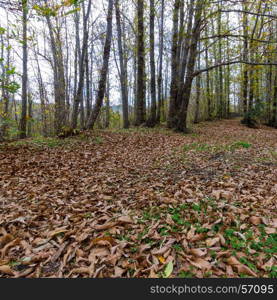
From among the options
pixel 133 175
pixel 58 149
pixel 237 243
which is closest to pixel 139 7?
pixel 58 149

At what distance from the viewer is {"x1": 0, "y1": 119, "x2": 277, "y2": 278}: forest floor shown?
6.19ft

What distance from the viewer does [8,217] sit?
9.09ft

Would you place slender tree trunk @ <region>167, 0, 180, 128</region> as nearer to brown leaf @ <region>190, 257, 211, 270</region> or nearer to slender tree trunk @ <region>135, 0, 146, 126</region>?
slender tree trunk @ <region>135, 0, 146, 126</region>

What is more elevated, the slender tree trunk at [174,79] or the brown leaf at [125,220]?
the slender tree trunk at [174,79]

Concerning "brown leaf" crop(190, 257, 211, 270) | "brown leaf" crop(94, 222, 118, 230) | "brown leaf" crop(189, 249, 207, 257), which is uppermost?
"brown leaf" crop(94, 222, 118, 230)

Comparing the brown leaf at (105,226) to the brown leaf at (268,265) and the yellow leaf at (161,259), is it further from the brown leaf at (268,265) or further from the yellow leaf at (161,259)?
the brown leaf at (268,265)

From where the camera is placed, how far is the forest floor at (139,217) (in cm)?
189

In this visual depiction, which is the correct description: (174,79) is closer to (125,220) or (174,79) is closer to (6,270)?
(125,220)

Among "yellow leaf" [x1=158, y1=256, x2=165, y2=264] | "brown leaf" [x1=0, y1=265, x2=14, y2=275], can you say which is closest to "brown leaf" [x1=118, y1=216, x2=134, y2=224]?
"yellow leaf" [x1=158, y1=256, x2=165, y2=264]

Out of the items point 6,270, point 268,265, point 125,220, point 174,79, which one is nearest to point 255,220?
point 268,265

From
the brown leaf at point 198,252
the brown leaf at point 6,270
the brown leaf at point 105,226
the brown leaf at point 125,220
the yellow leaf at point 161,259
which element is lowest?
the brown leaf at point 6,270

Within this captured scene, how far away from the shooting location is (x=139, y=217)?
2680mm

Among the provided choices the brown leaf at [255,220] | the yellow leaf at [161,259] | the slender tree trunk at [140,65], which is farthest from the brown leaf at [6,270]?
the slender tree trunk at [140,65]

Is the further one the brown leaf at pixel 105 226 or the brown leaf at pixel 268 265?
the brown leaf at pixel 105 226
